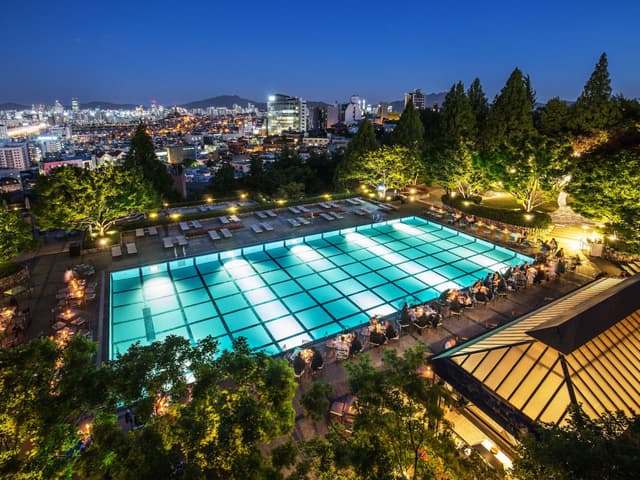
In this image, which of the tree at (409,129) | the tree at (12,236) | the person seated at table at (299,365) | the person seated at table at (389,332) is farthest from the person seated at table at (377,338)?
the tree at (409,129)

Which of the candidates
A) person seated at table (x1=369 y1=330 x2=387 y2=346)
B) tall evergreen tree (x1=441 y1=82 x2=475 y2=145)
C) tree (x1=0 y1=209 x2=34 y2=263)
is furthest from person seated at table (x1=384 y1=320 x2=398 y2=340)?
tall evergreen tree (x1=441 y1=82 x2=475 y2=145)

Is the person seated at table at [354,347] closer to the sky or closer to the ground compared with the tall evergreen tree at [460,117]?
closer to the ground

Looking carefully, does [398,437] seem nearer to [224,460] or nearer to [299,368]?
[224,460]

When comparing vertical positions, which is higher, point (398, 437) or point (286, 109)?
point (286, 109)

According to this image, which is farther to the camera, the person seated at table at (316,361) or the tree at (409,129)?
the tree at (409,129)

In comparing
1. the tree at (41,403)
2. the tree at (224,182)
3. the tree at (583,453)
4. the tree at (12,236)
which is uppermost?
the tree at (583,453)

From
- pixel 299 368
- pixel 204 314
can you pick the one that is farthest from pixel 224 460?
pixel 204 314

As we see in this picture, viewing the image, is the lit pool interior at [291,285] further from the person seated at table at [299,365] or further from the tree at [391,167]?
the tree at [391,167]
